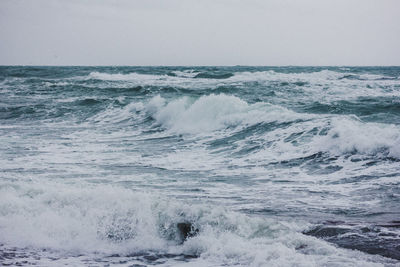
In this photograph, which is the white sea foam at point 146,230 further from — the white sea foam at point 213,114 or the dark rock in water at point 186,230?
the white sea foam at point 213,114

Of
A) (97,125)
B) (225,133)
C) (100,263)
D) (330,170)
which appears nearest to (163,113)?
(97,125)

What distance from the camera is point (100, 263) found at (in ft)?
14.2

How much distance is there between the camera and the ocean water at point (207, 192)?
4.52 metres

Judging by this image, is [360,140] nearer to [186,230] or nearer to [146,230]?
[186,230]

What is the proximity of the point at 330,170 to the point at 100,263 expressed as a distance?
5.10m

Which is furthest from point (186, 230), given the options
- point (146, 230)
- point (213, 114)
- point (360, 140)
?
point (213, 114)

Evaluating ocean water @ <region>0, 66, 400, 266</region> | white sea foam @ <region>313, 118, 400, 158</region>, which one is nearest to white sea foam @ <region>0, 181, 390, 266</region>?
ocean water @ <region>0, 66, 400, 266</region>

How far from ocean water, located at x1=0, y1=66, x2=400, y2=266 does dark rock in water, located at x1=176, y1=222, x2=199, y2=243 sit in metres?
0.02

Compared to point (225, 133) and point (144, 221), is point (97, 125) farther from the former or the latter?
point (144, 221)

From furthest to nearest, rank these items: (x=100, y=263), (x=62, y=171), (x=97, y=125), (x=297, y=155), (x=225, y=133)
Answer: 1. (x=97, y=125)
2. (x=225, y=133)
3. (x=297, y=155)
4. (x=62, y=171)
5. (x=100, y=263)

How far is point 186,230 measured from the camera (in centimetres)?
503

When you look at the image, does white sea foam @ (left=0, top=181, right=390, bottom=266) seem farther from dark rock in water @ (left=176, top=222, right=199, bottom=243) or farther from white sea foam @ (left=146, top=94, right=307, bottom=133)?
white sea foam @ (left=146, top=94, right=307, bottom=133)

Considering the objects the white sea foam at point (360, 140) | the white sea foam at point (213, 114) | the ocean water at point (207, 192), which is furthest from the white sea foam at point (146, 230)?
the white sea foam at point (213, 114)

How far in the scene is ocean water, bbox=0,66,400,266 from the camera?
452 centimetres
